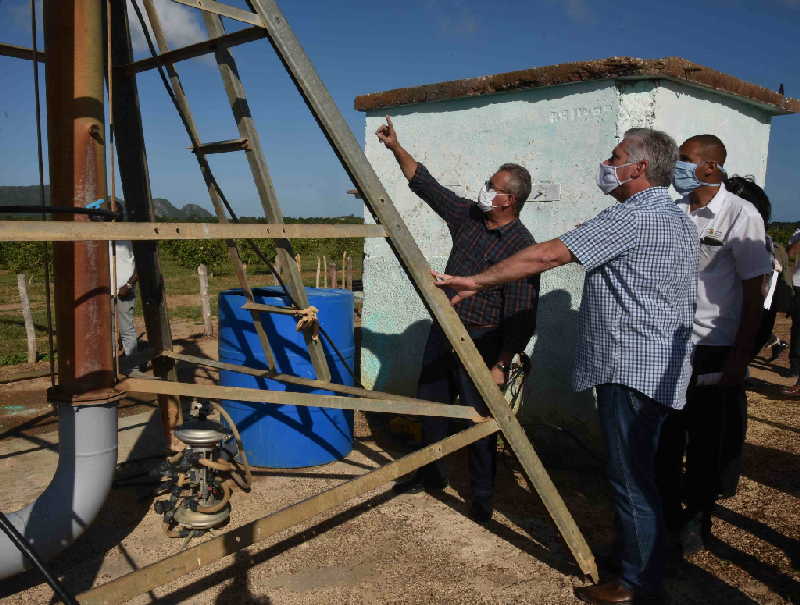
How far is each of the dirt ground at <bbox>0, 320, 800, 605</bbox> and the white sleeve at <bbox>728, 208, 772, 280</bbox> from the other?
1.44 m

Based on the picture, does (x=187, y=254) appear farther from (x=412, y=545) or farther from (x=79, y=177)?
(x=79, y=177)

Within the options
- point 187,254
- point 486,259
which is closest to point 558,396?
point 486,259

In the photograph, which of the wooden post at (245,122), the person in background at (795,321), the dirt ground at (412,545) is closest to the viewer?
the wooden post at (245,122)

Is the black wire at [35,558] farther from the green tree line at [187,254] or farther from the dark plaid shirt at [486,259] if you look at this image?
the green tree line at [187,254]

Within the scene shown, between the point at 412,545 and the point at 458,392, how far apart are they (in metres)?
0.89

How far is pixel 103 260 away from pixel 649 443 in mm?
2347

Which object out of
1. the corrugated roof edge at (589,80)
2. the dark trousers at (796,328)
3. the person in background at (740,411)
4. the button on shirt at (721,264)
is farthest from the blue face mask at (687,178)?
the dark trousers at (796,328)

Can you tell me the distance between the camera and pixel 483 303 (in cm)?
340

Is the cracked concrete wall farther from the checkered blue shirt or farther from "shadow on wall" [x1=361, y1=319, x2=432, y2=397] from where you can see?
the checkered blue shirt

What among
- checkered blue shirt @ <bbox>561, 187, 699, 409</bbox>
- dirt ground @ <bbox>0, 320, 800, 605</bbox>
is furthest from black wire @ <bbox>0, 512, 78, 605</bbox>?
checkered blue shirt @ <bbox>561, 187, 699, 409</bbox>

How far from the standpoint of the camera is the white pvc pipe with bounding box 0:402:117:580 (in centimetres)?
227

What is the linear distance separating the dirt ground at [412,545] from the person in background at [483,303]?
35 cm

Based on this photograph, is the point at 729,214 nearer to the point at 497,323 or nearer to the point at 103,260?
the point at 497,323

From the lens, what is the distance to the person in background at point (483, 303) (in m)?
3.28
